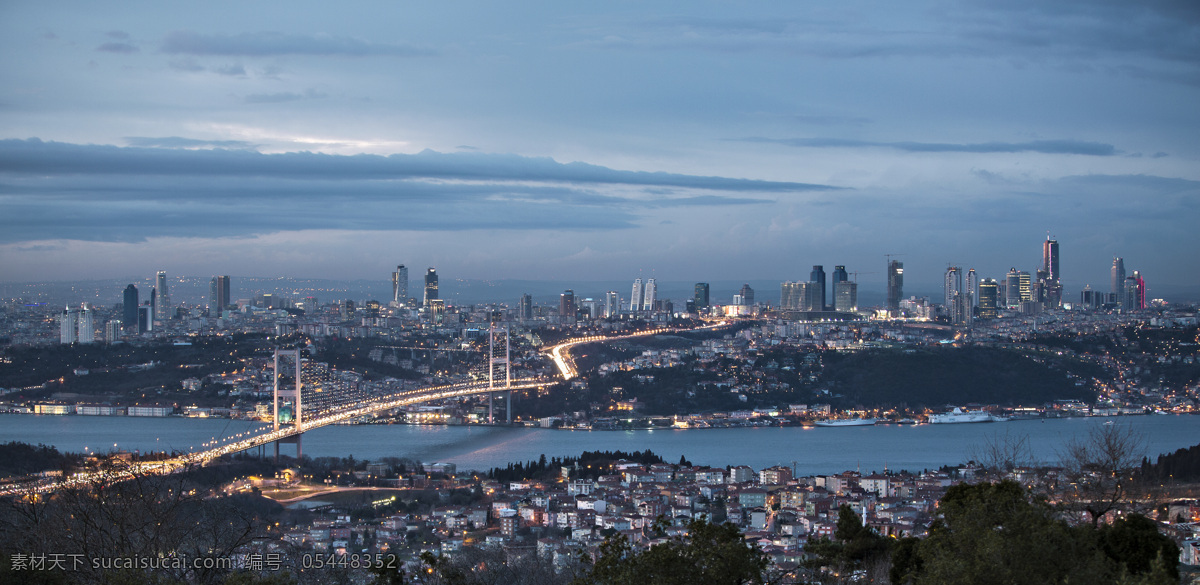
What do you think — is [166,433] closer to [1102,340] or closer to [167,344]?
[167,344]

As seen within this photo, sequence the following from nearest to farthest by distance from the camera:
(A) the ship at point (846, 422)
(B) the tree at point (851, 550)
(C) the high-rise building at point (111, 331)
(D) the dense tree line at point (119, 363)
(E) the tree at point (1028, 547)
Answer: (E) the tree at point (1028, 547)
(B) the tree at point (851, 550)
(A) the ship at point (846, 422)
(D) the dense tree line at point (119, 363)
(C) the high-rise building at point (111, 331)

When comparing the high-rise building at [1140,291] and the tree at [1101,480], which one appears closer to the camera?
the tree at [1101,480]

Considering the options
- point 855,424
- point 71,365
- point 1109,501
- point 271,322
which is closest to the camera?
point 1109,501

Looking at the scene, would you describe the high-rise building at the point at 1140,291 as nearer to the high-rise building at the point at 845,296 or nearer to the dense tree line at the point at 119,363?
the high-rise building at the point at 845,296

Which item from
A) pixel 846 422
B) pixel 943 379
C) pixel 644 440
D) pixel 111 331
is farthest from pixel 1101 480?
pixel 111 331

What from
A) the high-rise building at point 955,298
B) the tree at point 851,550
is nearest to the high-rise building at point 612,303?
the high-rise building at point 955,298

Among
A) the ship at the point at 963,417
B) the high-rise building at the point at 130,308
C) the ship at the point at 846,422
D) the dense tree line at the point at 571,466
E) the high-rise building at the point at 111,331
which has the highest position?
the high-rise building at the point at 130,308

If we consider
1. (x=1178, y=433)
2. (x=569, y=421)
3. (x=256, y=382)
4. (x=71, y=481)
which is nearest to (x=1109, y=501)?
(x=71, y=481)

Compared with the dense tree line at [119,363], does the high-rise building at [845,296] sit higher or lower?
higher
